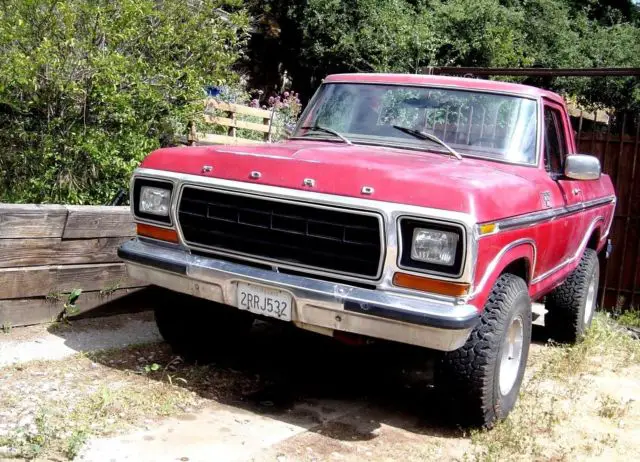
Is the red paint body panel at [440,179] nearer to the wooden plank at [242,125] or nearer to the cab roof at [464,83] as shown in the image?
the cab roof at [464,83]

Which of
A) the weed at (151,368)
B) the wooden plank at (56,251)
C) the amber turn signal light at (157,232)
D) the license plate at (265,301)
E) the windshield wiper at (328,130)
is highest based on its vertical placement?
the windshield wiper at (328,130)

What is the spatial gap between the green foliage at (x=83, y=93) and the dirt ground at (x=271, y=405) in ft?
4.58

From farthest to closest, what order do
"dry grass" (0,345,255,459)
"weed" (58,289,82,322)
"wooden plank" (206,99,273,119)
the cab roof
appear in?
"wooden plank" (206,99,273,119) < "weed" (58,289,82,322) < the cab roof < "dry grass" (0,345,255,459)

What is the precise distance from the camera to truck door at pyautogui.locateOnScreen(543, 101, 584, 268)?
531 cm

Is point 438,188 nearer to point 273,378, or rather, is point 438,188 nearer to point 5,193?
Answer: point 273,378

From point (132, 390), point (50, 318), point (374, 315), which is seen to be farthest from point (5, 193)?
point (374, 315)

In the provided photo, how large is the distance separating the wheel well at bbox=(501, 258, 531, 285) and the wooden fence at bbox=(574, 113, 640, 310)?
4360 mm

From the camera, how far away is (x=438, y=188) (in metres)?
3.82

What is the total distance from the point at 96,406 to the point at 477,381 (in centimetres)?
201

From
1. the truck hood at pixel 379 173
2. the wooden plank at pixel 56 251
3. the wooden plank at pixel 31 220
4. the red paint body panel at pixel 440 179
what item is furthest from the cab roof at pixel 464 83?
the wooden plank at pixel 31 220

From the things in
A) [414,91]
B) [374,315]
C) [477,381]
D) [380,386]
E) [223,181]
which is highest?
[414,91]

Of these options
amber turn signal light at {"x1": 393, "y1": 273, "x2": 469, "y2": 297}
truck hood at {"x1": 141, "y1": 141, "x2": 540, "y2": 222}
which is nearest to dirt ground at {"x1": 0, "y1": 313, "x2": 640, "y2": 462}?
amber turn signal light at {"x1": 393, "y1": 273, "x2": 469, "y2": 297}

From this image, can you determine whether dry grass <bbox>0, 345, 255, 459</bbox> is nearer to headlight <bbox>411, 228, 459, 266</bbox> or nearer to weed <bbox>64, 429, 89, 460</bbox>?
weed <bbox>64, 429, 89, 460</bbox>

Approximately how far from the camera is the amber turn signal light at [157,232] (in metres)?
4.54
